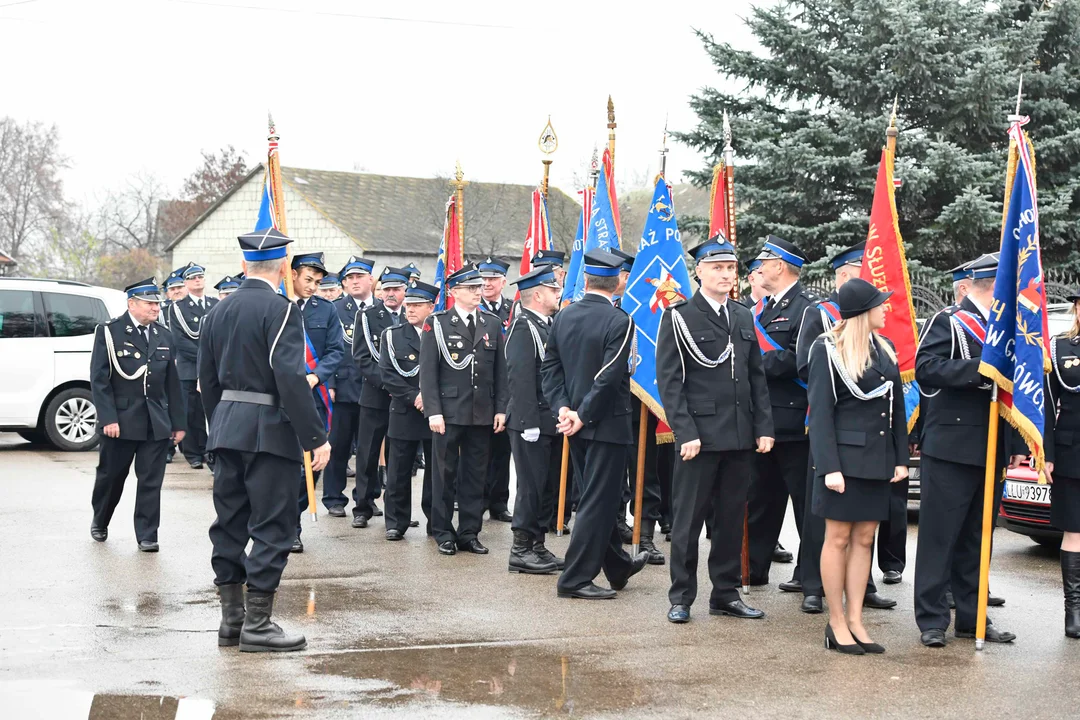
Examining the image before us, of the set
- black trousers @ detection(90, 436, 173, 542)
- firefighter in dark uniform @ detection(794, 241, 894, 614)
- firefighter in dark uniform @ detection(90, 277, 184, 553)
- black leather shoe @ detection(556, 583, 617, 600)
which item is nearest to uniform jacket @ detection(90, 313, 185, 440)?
firefighter in dark uniform @ detection(90, 277, 184, 553)

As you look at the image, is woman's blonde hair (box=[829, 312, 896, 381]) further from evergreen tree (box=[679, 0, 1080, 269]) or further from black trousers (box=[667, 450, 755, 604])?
evergreen tree (box=[679, 0, 1080, 269])

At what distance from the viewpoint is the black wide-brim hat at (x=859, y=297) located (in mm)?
6660

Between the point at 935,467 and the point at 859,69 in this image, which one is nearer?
the point at 935,467

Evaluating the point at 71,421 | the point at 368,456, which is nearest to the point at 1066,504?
the point at 368,456

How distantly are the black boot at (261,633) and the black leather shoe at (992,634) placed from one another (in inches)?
143

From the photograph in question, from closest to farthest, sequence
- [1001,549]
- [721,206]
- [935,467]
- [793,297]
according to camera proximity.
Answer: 1. [935,467]
2. [793,297]
3. [721,206]
4. [1001,549]

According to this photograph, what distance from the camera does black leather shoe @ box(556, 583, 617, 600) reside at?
314 inches

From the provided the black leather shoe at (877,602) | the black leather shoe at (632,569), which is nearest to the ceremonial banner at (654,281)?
the black leather shoe at (632,569)

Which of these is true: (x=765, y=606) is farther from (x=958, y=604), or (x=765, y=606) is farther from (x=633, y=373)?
(x=633, y=373)

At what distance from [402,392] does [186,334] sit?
5861 mm

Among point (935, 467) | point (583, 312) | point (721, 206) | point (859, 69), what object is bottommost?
point (935, 467)

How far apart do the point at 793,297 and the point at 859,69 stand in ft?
44.6

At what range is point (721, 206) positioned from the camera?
9078 mm

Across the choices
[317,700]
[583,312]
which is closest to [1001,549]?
[583,312]
